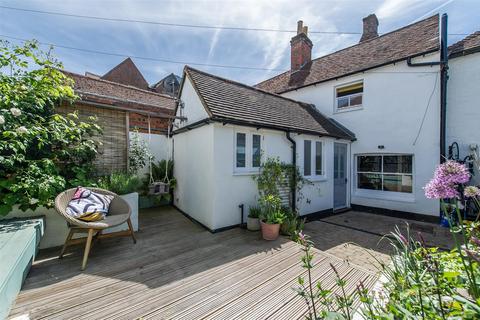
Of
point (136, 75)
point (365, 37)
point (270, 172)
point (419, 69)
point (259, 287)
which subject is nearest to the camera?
point (259, 287)

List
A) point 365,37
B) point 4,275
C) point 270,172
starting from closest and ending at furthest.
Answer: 1. point 4,275
2. point 270,172
3. point 365,37

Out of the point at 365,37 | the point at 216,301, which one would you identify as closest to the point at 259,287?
the point at 216,301

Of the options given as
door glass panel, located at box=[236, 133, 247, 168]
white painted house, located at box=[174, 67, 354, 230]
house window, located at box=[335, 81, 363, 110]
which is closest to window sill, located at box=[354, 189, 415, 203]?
white painted house, located at box=[174, 67, 354, 230]

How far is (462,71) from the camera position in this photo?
6.89m

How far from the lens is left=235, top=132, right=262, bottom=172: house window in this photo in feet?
19.9

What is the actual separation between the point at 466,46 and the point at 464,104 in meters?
2.04

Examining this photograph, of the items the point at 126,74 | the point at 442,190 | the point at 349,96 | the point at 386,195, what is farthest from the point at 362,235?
the point at 126,74

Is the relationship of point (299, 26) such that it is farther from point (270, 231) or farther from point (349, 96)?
point (270, 231)

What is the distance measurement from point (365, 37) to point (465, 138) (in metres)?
8.27

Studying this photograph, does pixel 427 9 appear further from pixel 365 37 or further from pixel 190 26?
pixel 190 26

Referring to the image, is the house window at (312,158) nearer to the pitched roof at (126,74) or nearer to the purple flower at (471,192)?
the purple flower at (471,192)

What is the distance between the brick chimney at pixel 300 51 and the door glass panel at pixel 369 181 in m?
7.66

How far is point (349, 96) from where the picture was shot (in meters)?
9.54

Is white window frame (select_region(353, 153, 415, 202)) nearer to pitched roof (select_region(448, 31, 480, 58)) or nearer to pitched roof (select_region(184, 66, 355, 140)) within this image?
pitched roof (select_region(184, 66, 355, 140))
